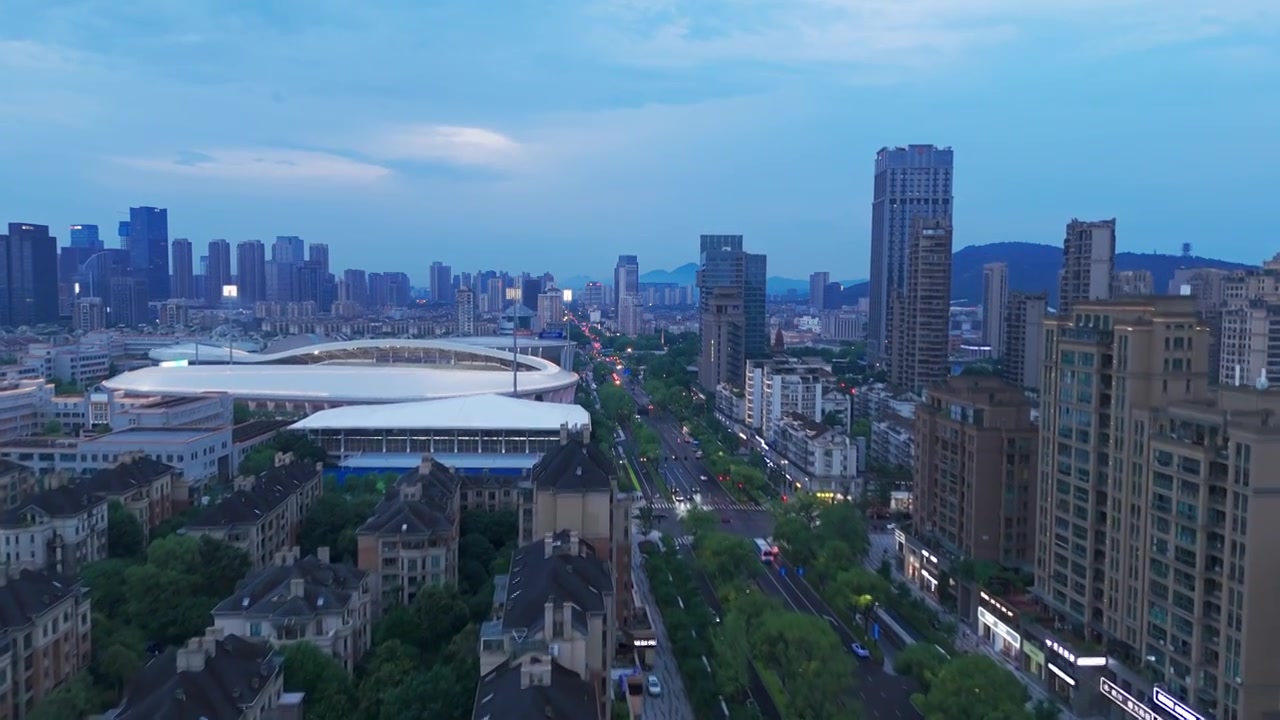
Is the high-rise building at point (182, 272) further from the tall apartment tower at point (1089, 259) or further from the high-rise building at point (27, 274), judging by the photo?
the tall apartment tower at point (1089, 259)

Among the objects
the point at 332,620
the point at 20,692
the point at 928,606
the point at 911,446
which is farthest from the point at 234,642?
the point at 911,446

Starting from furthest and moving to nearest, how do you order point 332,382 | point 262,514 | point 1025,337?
point 1025,337 → point 332,382 → point 262,514

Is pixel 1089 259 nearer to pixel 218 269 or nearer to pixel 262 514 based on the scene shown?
pixel 262 514

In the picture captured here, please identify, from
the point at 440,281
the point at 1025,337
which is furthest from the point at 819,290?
the point at 1025,337

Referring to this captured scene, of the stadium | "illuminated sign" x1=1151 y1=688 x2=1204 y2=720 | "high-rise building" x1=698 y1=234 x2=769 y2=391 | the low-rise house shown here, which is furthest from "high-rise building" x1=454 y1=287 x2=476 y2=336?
"illuminated sign" x1=1151 y1=688 x2=1204 y2=720

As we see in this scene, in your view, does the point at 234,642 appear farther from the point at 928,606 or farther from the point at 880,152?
the point at 880,152

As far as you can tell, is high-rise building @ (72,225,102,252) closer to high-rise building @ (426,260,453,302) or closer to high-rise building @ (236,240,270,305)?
high-rise building @ (236,240,270,305)

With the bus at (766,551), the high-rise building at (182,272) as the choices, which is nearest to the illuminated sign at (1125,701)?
the bus at (766,551)
